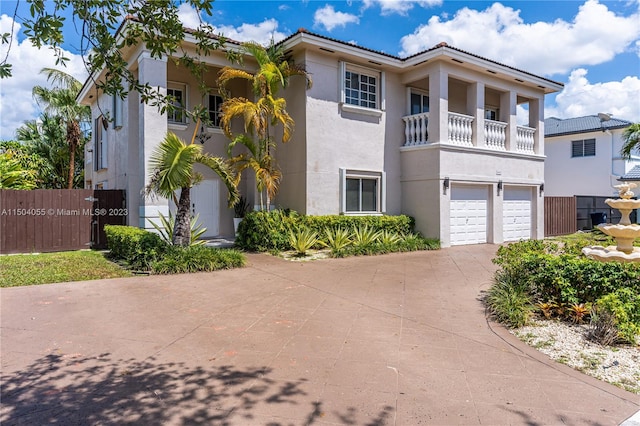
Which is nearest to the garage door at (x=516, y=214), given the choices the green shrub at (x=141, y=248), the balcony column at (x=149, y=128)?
the balcony column at (x=149, y=128)

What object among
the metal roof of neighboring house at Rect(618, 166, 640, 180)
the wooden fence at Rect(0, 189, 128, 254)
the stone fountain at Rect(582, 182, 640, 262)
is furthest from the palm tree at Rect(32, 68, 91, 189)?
the metal roof of neighboring house at Rect(618, 166, 640, 180)

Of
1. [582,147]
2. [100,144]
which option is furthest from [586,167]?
[100,144]

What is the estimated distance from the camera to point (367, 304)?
273 inches

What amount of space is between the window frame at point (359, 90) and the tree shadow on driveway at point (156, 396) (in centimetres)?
1146

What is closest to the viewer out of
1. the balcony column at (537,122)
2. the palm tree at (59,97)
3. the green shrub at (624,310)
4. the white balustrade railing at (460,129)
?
the green shrub at (624,310)

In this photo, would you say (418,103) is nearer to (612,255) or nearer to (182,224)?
(612,255)

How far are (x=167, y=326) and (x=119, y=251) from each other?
630cm

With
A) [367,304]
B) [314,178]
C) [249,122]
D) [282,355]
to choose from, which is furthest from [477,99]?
[282,355]

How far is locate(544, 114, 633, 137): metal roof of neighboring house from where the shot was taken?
26.5m

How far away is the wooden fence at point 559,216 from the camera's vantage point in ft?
62.9

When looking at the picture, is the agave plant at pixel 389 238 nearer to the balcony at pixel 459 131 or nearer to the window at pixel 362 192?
the window at pixel 362 192

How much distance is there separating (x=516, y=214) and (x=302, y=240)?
33.9ft

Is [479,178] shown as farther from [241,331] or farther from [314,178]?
[241,331]

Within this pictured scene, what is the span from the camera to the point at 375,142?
15.1 m
